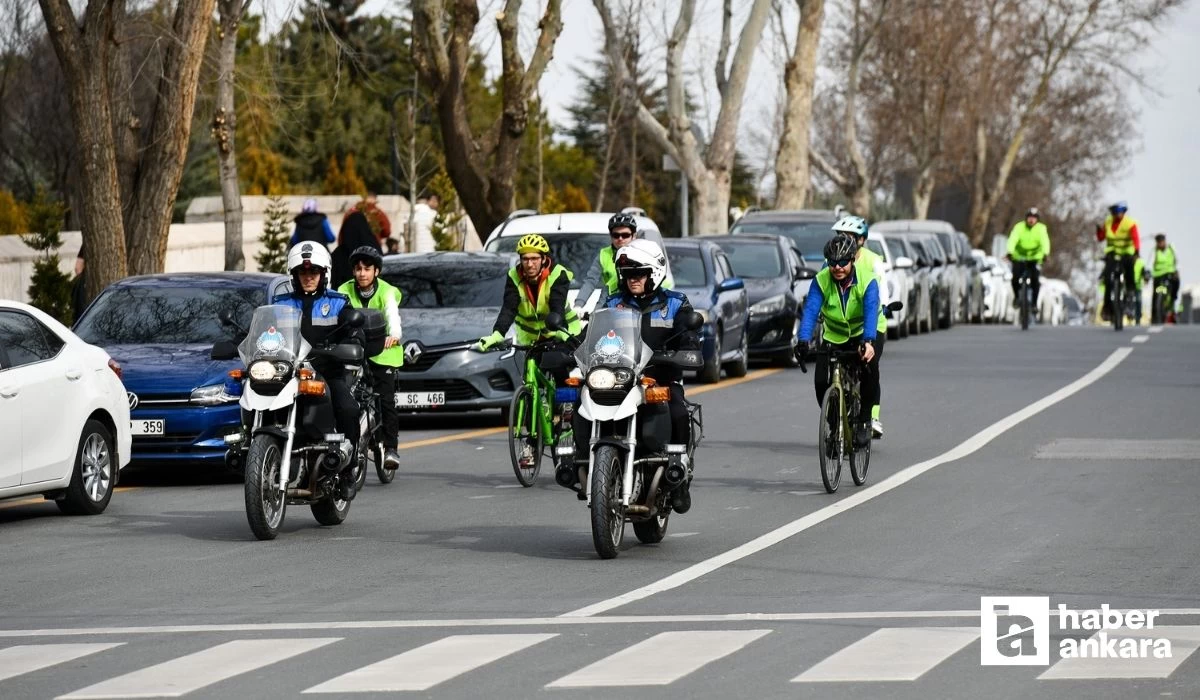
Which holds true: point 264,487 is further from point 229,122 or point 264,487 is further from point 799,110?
point 799,110

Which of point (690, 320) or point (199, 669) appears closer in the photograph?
point (199, 669)

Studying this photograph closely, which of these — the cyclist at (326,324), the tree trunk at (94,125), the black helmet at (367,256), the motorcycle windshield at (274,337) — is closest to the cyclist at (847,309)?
the black helmet at (367,256)

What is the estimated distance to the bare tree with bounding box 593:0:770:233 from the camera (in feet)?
147

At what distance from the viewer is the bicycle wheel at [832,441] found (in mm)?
15031

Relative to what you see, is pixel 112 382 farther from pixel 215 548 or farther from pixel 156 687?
pixel 156 687

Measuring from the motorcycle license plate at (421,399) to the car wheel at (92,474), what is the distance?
5219mm

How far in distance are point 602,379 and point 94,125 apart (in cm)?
1239

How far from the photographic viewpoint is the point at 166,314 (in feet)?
57.3

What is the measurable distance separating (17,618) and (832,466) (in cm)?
629

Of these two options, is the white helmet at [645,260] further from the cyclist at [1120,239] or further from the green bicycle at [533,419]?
the cyclist at [1120,239]

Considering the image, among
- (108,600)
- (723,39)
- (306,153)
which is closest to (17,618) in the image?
(108,600)

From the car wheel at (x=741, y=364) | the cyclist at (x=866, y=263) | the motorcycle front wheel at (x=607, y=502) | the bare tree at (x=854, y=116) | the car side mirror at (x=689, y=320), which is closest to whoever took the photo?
the motorcycle front wheel at (x=607, y=502)

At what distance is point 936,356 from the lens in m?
30.9

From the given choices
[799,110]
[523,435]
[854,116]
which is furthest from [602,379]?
[854,116]
